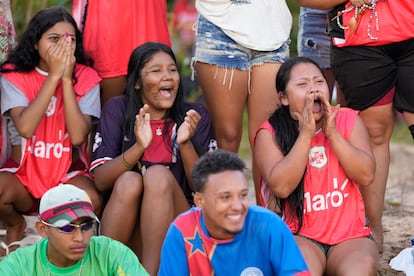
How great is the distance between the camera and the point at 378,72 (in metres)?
→ 5.18

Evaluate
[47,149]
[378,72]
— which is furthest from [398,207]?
[47,149]

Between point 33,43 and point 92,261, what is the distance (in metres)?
1.66

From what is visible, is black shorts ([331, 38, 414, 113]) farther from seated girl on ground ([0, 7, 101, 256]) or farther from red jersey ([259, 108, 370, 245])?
seated girl on ground ([0, 7, 101, 256])

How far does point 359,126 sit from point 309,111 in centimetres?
37

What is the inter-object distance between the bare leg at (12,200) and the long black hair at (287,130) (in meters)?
1.53

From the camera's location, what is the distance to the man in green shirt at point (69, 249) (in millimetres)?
4340

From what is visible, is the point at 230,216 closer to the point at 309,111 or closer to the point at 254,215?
the point at 254,215

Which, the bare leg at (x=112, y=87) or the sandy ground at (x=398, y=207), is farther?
the sandy ground at (x=398, y=207)

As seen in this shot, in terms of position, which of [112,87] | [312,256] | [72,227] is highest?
[112,87]

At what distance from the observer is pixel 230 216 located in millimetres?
4258

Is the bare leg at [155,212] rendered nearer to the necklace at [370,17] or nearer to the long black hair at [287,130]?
the long black hair at [287,130]

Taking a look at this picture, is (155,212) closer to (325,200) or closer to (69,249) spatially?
(69,249)

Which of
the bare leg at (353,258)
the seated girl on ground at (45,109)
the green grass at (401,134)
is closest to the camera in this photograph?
the bare leg at (353,258)

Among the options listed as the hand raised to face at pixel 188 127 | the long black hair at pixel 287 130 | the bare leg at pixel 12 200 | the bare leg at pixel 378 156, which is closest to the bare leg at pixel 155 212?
the hand raised to face at pixel 188 127
